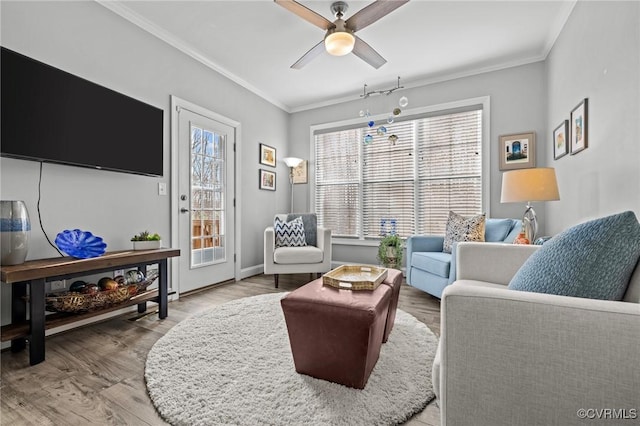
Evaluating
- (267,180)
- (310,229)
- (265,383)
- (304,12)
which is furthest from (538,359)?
(267,180)

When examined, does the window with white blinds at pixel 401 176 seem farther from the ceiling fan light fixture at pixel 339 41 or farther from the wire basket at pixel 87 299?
the wire basket at pixel 87 299

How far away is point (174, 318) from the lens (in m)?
2.40

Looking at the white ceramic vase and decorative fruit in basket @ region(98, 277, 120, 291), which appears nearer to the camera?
the white ceramic vase

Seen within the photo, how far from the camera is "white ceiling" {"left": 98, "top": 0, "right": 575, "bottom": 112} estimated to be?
7.96ft

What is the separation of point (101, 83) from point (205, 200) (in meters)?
1.39

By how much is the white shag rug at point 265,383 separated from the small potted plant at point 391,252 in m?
1.53

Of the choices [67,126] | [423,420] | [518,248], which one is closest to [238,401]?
[423,420]

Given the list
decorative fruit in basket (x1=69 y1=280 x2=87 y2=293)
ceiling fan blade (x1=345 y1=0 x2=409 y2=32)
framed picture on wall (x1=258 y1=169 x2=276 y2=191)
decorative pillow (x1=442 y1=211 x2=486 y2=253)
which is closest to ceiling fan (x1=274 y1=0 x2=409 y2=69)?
ceiling fan blade (x1=345 y1=0 x2=409 y2=32)

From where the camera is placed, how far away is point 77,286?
205cm

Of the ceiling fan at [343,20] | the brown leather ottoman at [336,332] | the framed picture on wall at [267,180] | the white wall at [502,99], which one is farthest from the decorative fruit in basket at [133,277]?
the white wall at [502,99]

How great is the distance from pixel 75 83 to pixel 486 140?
393 centimetres

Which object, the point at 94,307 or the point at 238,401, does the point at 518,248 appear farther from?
the point at 94,307

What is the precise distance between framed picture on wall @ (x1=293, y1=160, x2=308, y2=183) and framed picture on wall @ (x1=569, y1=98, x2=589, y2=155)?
320cm

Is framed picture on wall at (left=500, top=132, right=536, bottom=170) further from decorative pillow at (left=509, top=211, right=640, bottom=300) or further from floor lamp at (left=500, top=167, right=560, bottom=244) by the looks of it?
decorative pillow at (left=509, top=211, right=640, bottom=300)
